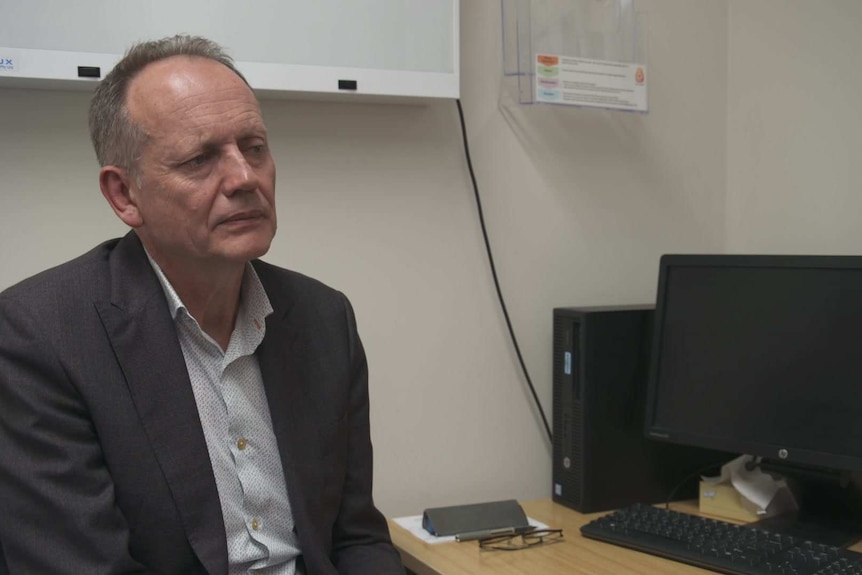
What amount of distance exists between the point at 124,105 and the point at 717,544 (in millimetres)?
1222

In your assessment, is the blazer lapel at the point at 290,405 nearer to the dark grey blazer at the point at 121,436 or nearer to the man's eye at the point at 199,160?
the dark grey blazer at the point at 121,436

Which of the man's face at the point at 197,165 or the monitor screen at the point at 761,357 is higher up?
the man's face at the point at 197,165

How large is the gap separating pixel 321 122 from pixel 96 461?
869 mm

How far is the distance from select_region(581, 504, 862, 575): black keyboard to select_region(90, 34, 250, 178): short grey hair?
1065 millimetres

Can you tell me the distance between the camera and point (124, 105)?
145 centimetres

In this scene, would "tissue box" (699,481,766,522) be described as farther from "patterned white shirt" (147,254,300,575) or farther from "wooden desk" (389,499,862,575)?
"patterned white shirt" (147,254,300,575)

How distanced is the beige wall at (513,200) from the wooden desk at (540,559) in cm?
30

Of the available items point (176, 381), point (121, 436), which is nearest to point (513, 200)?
point (176, 381)

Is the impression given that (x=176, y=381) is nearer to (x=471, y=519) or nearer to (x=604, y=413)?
(x=471, y=519)

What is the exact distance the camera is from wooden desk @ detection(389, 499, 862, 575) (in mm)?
1619

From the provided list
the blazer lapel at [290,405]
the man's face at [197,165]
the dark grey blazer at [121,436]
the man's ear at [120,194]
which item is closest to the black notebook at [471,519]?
the dark grey blazer at [121,436]

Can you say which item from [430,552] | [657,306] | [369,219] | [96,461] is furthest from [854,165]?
[96,461]

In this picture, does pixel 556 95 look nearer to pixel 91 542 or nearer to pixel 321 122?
pixel 321 122

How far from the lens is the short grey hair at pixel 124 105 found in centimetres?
144
